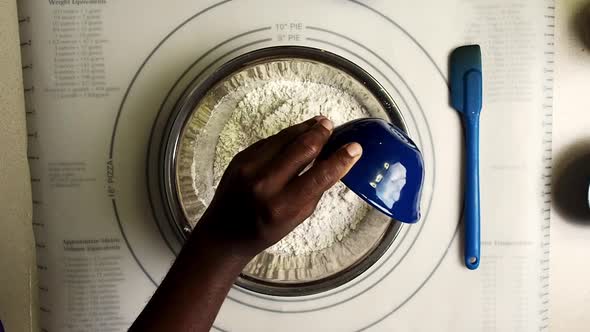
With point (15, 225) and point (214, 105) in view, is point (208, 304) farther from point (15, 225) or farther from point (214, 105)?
point (15, 225)

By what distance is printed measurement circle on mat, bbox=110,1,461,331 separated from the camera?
0.56 metres

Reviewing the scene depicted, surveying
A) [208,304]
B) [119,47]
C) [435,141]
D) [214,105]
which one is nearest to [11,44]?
[119,47]

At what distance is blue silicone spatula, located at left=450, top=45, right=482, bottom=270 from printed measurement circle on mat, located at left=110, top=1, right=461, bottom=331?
0.01m

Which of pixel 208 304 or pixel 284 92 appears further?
pixel 284 92

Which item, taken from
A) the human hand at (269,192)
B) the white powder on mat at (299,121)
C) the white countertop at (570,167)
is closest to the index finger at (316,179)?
the human hand at (269,192)

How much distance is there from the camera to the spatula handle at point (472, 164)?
559mm

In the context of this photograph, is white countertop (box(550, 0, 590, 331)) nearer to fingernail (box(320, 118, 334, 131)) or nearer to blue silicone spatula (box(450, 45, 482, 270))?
blue silicone spatula (box(450, 45, 482, 270))

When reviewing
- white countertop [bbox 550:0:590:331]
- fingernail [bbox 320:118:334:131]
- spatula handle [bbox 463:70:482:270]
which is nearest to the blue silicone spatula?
spatula handle [bbox 463:70:482:270]

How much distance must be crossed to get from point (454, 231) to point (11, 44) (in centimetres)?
58

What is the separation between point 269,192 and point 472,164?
11.4 inches

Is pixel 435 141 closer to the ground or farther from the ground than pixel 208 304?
farther from the ground

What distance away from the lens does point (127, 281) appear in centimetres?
58

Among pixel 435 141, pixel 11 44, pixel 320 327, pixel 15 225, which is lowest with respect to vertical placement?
pixel 320 327

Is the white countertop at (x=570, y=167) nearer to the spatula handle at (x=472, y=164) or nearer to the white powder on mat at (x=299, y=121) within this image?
the spatula handle at (x=472, y=164)
